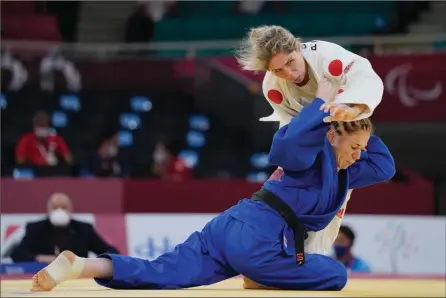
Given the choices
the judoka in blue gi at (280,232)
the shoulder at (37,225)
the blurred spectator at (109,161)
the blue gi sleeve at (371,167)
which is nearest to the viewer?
the judoka in blue gi at (280,232)

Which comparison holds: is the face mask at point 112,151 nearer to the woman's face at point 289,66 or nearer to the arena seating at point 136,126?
the arena seating at point 136,126

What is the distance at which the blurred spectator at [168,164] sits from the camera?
447 inches

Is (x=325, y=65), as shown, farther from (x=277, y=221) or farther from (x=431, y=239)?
(x=431, y=239)

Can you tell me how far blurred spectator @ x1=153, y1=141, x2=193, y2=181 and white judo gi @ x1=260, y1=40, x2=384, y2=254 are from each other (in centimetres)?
611

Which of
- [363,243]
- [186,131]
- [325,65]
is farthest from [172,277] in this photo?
[186,131]

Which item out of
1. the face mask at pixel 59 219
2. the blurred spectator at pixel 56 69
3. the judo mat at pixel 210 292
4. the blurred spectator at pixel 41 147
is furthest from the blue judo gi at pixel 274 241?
the blurred spectator at pixel 56 69

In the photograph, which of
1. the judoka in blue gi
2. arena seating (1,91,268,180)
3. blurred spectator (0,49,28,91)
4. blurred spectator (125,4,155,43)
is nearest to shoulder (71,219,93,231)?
the judoka in blue gi

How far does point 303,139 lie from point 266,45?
53 centimetres

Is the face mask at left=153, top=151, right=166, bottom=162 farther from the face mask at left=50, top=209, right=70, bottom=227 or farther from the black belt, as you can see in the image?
the black belt

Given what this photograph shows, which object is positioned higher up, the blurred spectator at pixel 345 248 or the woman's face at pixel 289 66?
the woman's face at pixel 289 66

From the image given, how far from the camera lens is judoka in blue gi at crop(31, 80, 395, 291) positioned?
4.38 metres

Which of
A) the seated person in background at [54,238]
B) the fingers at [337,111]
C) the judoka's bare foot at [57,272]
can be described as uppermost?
the fingers at [337,111]

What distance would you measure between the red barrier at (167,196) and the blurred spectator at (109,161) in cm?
92

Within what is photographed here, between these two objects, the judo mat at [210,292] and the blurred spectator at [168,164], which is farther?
the blurred spectator at [168,164]
